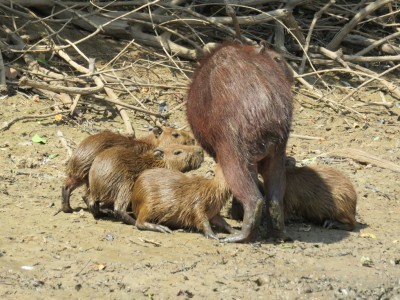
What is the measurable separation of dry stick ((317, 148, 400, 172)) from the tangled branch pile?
47.8 inches

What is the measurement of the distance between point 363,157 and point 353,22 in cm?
321

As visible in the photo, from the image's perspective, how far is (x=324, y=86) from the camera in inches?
438

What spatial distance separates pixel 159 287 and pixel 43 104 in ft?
13.8

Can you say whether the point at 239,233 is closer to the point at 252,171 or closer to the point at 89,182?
the point at 252,171


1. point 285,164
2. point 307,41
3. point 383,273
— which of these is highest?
point 307,41

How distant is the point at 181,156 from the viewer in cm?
728

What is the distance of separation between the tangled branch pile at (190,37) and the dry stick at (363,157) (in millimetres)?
1213

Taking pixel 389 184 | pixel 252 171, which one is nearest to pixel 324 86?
pixel 389 184

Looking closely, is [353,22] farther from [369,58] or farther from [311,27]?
[311,27]

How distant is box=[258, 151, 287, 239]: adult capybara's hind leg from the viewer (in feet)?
21.3

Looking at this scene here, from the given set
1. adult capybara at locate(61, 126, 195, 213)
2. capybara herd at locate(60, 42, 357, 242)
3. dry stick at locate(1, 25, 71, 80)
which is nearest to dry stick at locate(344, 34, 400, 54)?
dry stick at locate(1, 25, 71, 80)

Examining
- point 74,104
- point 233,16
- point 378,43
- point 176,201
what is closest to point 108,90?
point 74,104

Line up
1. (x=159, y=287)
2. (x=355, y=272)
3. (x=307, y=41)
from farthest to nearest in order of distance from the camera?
1. (x=307, y=41)
2. (x=355, y=272)
3. (x=159, y=287)

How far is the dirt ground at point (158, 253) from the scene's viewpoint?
5.35m
